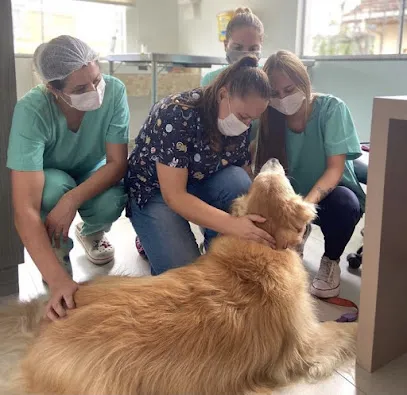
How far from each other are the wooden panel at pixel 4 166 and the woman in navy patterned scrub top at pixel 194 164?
1.35 feet

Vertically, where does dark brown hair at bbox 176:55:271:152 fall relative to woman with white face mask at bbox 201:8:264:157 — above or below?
below

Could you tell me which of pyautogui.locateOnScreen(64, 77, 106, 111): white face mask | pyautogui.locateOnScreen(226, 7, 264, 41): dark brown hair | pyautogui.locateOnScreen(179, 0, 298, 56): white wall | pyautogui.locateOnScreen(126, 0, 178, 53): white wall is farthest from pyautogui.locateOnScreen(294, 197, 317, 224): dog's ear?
pyautogui.locateOnScreen(126, 0, 178, 53): white wall

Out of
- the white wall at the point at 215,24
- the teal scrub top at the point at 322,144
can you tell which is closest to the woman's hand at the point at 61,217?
the teal scrub top at the point at 322,144

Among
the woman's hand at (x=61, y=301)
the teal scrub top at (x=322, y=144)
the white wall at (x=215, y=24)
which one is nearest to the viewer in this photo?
the woman's hand at (x=61, y=301)

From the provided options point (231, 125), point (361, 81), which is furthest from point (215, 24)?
point (231, 125)

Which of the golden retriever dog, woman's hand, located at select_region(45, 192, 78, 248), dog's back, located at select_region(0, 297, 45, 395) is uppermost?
woman's hand, located at select_region(45, 192, 78, 248)

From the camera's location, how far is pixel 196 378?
990mm

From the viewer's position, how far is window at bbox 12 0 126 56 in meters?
4.38

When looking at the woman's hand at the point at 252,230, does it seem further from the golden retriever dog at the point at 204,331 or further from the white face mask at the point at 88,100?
the white face mask at the point at 88,100

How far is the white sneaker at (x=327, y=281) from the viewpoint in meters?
1.64

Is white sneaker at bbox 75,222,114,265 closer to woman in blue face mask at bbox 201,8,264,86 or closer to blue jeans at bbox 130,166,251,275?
blue jeans at bbox 130,166,251,275

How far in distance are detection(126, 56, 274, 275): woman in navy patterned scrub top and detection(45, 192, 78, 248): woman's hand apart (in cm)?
24

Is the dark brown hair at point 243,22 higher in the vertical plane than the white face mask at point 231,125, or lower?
higher

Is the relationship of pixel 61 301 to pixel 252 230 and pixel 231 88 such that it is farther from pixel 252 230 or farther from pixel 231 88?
pixel 231 88
